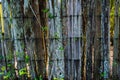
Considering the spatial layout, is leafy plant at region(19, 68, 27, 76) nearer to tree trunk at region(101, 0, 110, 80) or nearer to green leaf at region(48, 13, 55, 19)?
green leaf at region(48, 13, 55, 19)

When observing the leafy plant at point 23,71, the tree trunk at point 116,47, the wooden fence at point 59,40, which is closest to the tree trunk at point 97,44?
the wooden fence at point 59,40

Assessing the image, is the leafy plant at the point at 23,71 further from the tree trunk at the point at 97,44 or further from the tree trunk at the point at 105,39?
the tree trunk at the point at 105,39

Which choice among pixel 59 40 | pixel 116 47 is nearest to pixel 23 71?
pixel 59 40

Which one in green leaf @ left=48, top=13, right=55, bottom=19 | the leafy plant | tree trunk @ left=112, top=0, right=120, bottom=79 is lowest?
the leafy plant

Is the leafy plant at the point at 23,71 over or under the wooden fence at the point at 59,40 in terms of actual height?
under

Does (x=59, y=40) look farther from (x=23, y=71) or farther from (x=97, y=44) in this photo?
(x=23, y=71)

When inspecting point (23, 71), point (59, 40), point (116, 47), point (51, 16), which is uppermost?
point (51, 16)

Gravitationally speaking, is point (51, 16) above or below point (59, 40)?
above

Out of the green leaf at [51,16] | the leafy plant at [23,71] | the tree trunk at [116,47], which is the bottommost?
the leafy plant at [23,71]

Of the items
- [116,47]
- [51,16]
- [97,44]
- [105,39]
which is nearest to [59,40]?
[51,16]

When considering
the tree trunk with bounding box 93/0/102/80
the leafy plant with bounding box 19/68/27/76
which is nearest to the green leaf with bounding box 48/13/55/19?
the tree trunk with bounding box 93/0/102/80

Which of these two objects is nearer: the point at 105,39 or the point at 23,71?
the point at 105,39

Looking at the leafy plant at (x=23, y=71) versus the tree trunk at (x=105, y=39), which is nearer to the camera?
the tree trunk at (x=105, y=39)

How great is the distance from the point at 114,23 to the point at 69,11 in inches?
28.5
